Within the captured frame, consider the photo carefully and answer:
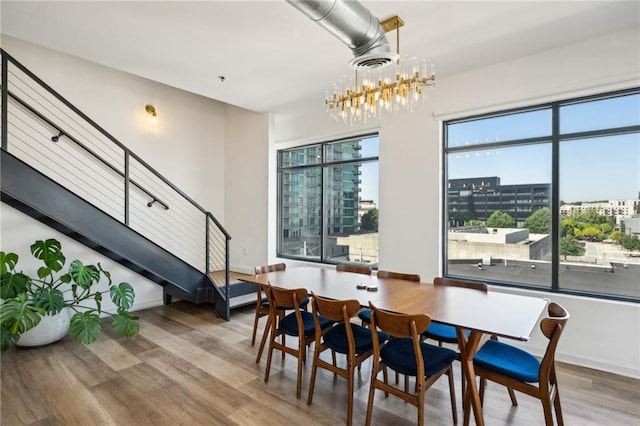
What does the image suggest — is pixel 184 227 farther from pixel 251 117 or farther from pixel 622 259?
pixel 622 259

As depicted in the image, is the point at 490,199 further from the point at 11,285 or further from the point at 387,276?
the point at 11,285

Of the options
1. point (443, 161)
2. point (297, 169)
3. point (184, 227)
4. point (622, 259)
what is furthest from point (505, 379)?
point (184, 227)

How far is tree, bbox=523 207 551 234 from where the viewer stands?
3604 mm

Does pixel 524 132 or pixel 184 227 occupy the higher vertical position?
pixel 524 132

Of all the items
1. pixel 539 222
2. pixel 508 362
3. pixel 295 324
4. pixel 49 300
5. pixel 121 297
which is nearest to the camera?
pixel 508 362

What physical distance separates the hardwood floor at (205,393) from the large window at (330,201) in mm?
2322

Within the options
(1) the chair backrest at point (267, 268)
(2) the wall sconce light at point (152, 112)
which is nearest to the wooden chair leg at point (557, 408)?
(1) the chair backrest at point (267, 268)

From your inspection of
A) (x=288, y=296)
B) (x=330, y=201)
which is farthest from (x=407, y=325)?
(x=330, y=201)

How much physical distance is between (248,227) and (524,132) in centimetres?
453

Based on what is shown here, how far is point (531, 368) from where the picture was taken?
6.74 ft

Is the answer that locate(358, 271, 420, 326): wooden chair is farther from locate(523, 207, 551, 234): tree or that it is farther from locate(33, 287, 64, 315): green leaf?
locate(33, 287, 64, 315): green leaf

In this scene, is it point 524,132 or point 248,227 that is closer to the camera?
point 524,132

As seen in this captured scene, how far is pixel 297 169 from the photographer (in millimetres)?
6047

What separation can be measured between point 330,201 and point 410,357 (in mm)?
3677
